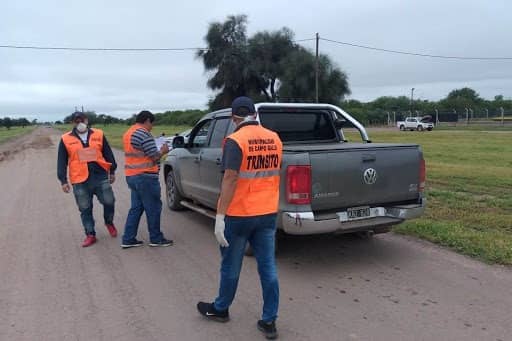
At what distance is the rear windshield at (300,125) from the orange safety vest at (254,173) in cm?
292

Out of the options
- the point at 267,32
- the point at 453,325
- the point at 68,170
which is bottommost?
the point at 453,325

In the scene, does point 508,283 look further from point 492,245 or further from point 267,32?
point 267,32

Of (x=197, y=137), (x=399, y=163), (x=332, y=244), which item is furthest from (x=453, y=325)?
(x=197, y=137)

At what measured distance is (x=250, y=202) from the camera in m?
3.54

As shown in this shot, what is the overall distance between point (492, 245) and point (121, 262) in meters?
4.38

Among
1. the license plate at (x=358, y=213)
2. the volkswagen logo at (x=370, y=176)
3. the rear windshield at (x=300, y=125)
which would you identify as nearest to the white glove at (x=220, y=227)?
the license plate at (x=358, y=213)

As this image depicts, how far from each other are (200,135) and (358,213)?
3198 millimetres

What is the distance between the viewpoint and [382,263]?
541 cm

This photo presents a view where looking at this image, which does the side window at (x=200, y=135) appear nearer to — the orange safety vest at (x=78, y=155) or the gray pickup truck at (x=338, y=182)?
the gray pickup truck at (x=338, y=182)

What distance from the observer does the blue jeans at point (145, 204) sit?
20.1 ft

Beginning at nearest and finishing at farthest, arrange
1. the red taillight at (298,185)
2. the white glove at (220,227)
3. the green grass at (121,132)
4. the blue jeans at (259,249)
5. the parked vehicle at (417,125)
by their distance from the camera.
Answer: the white glove at (220,227) → the blue jeans at (259,249) → the red taillight at (298,185) → the green grass at (121,132) → the parked vehicle at (417,125)

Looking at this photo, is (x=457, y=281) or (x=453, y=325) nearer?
(x=453, y=325)

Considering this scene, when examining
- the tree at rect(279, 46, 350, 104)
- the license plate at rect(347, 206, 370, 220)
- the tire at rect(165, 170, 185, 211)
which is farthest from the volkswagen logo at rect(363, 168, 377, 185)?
the tree at rect(279, 46, 350, 104)

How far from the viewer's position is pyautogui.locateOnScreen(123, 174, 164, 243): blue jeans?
20.1 feet
